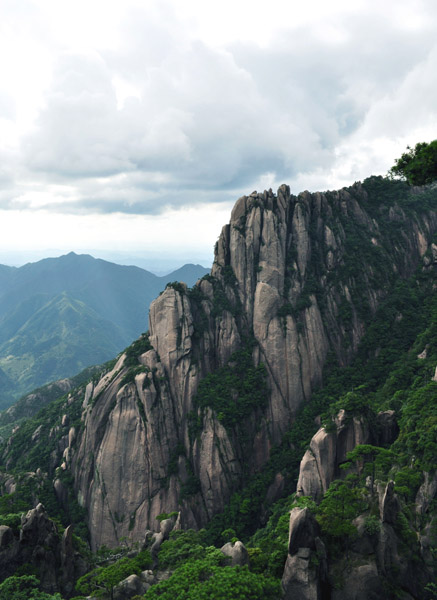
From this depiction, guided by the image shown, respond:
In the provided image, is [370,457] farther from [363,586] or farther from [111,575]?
[111,575]

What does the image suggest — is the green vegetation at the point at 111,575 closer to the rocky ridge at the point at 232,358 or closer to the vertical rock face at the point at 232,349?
the rocky ridge at the point at 232,358

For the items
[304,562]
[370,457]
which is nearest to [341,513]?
[304,562]

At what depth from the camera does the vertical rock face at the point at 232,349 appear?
57.8m

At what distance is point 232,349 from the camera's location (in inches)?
2675

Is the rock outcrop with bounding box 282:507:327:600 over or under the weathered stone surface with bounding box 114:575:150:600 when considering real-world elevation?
over

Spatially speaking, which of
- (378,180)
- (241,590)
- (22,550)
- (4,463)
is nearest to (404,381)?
(241,590)

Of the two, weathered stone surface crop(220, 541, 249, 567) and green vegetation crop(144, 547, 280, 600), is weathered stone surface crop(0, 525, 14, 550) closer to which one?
green vegetation crop(144, 547, 280, 600)

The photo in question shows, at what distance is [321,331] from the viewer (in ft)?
225

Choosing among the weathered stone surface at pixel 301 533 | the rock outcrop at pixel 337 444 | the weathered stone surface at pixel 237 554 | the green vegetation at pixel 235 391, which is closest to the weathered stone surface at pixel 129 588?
the weathered stone surface at pixel 237 554

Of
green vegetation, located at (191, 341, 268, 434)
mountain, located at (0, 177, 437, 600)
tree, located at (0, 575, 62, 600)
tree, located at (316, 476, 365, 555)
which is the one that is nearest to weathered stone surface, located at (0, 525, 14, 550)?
tree, located at (0, 575, 62, 600)

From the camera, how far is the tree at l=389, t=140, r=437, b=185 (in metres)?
28.1

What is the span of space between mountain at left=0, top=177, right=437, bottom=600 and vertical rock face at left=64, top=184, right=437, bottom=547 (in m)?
0.28

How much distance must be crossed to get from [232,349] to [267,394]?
1042 cm

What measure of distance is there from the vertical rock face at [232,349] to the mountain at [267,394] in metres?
0.28
